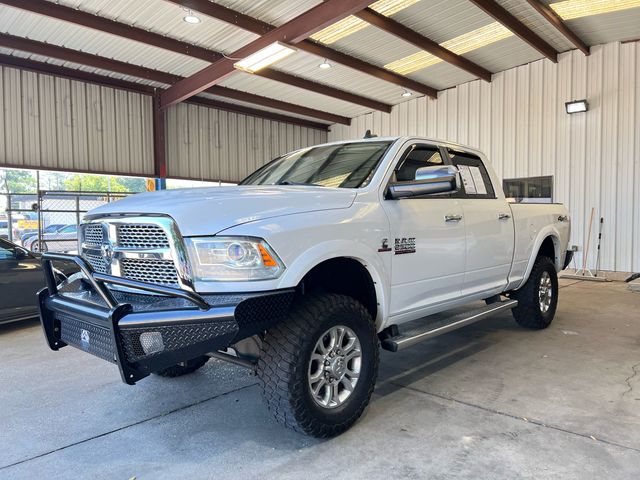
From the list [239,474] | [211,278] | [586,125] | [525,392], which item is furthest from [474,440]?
[586,125]

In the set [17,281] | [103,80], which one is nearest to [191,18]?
[103,80]

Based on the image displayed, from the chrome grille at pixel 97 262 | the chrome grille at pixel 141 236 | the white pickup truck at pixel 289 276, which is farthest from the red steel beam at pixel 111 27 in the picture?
the chrome grille at pixel 141 236

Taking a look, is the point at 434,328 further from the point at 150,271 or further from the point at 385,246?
the point at 150,271

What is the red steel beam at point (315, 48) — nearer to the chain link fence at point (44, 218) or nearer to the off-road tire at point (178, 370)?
the chain link fence at point (44, 218)

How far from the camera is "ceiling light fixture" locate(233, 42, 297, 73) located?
368 inches

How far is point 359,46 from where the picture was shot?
10.6m

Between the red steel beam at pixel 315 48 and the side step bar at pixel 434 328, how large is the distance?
7.06 meters

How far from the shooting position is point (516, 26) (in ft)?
31.5

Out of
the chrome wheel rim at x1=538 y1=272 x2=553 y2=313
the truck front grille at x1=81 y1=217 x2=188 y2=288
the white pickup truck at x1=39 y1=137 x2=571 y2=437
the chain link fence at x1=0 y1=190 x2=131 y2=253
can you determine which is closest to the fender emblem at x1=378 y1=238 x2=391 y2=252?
the white pickup truck at x1=39 y1=137 x2=571 y2=437

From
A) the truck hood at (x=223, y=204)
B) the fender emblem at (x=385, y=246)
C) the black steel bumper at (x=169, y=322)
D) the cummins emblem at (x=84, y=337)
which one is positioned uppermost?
the truck hood at (x=223, y=204)

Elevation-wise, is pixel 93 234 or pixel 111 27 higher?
pixel 111 27

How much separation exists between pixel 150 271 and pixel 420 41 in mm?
9297

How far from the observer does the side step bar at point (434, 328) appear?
323 centimetres

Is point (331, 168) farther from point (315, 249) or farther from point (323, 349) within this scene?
point (323, 349)
